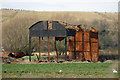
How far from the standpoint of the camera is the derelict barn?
35.1m

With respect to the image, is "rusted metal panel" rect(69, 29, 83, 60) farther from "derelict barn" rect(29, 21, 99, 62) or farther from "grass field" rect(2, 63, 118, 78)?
"grass field" rect(2, 63, 118, 78)

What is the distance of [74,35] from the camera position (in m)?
37.4

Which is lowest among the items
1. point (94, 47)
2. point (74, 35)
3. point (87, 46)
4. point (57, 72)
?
point (57, 72)

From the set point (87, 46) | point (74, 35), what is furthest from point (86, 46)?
point (74, 35)

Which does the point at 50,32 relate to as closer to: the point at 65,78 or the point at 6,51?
the point at 6,51

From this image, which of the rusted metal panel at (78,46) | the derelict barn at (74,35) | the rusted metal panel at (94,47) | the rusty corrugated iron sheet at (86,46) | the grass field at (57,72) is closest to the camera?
the grass field at (57,72)

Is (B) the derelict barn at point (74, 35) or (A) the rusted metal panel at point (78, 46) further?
(A) the rusted metal panel at point (78, 46)

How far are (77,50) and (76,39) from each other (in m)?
1.39

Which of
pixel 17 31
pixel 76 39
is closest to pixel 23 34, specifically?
pixel 17 31

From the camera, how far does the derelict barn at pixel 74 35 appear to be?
35.1 metres

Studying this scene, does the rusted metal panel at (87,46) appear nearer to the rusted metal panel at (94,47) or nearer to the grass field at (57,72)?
the rusted metal panel at (94,47)

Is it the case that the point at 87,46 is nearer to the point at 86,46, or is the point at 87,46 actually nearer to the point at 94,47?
the point at 86,46

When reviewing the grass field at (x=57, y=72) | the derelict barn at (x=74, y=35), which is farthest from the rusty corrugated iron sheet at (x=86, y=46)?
the grass field at (x=57, y=72)

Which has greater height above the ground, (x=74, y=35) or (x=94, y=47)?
(x=74, y=35)
